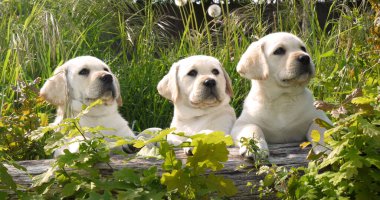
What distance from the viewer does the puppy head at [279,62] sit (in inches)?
164

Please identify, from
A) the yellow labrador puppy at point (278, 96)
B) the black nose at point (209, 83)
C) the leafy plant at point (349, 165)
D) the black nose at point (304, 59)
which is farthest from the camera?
the black nose at point (209, 83)

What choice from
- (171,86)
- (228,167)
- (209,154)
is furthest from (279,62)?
(209,154)

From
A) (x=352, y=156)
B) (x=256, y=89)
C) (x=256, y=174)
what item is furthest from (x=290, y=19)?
(x=352, y=156)

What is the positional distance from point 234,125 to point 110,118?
0.89 meters

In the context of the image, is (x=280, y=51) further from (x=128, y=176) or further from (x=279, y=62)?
(x=128, y=176)

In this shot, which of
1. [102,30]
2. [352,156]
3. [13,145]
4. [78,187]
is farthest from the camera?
[102,30]

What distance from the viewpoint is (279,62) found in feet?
Result: 14.1

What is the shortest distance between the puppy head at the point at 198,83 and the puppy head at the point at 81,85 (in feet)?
1.35

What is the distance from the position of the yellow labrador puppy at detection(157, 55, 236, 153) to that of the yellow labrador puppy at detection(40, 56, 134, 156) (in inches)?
15.5

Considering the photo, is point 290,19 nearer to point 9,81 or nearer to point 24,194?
point 9,81

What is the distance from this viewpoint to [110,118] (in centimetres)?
457

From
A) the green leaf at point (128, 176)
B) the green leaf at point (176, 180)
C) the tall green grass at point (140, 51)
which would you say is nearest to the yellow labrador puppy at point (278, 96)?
the tall green grass at point (140, 51)

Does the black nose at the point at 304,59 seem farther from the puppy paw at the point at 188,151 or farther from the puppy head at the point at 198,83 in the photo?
the puppy paw at the point at 188,151

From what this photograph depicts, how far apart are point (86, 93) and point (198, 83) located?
2.57 feet
